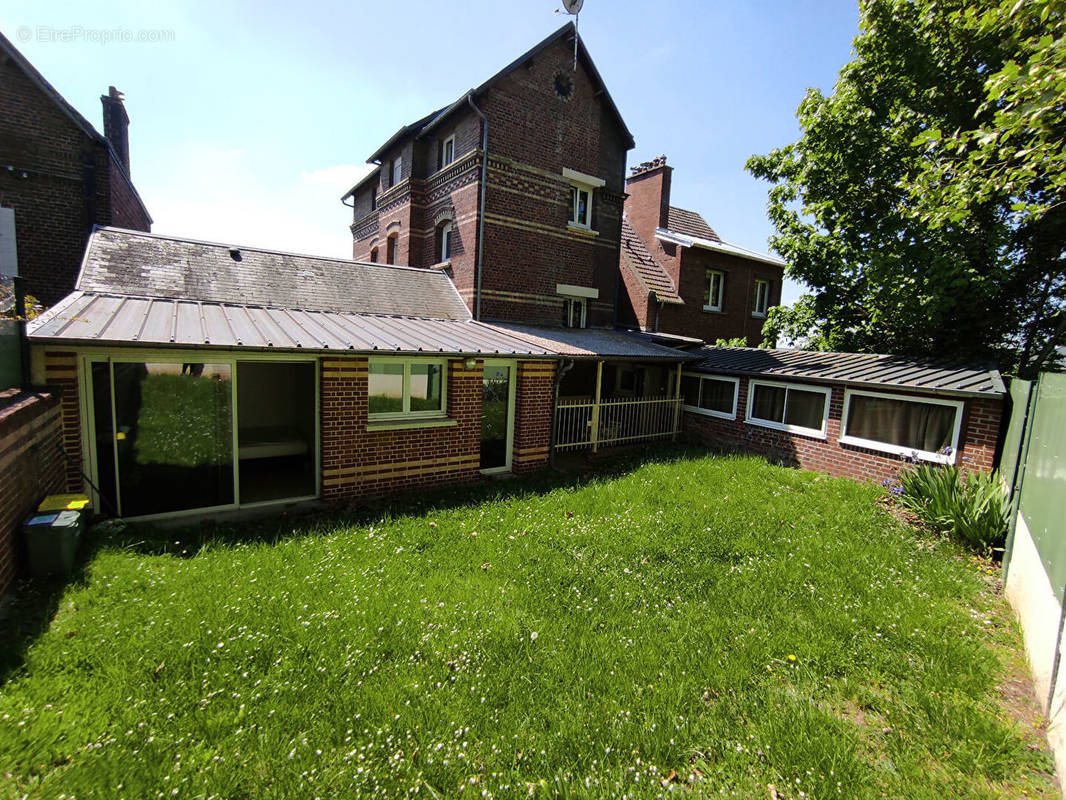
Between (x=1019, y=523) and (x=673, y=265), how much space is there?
544 inches

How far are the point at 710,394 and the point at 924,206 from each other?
6049 millimetres

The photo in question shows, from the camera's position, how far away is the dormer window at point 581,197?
569 inches

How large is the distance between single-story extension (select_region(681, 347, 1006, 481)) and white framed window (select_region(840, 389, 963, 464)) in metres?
0.02

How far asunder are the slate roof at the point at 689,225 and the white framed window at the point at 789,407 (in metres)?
9.77

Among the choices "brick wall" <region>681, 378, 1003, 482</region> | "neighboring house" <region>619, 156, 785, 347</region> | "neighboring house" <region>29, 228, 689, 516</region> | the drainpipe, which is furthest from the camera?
"neighboring house" <region>619, 156, 785, 347</region>

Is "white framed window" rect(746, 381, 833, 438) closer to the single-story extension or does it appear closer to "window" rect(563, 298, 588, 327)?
the single-story extension

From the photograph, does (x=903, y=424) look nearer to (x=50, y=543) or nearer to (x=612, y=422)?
(x=612, y=422)

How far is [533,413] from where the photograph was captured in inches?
402

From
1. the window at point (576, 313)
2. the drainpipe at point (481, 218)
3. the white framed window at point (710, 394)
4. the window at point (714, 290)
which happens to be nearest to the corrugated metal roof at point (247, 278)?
the drainpipe at point (481, 218)

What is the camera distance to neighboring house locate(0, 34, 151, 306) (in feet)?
35.8

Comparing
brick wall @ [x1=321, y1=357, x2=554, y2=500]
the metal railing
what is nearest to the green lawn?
brick wall @ [x1=321, y1=357, x2=554, y2=500]

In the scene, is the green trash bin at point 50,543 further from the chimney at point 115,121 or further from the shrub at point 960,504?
the chimney at point 115,121

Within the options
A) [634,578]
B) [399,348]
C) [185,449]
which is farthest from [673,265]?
[185,449]

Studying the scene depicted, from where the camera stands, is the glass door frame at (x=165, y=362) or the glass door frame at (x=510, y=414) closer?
the glass door frame at (x=165, y=362)
